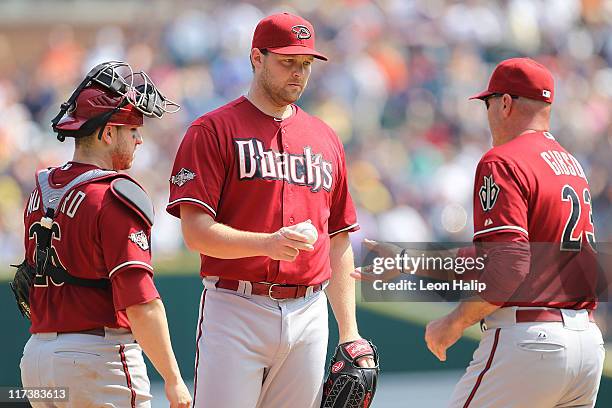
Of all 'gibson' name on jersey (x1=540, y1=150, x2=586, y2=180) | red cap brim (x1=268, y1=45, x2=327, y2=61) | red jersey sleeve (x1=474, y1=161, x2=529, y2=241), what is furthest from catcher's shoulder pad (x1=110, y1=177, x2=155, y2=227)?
'gibson' name on jersey (x1=540, y1=150, x2=586, y2=180)

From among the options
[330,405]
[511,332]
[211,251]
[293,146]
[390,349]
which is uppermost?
[293,146]

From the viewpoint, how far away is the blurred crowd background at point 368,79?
1138 cm

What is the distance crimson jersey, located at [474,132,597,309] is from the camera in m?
3.89

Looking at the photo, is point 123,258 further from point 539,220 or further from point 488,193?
point 539,220

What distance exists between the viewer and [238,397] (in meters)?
3.81

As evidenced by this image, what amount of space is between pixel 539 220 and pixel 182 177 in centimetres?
139

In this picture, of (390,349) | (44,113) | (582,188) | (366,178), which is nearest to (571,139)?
(366,178)

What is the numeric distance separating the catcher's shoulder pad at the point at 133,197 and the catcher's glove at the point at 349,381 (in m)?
1.00

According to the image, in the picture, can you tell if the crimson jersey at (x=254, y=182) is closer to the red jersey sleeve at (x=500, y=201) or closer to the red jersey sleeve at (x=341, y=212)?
the red jersey sleeve at (x=341, y=212)

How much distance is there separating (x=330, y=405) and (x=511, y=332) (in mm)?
765

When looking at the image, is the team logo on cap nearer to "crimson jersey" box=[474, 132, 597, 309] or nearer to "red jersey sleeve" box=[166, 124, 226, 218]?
"red jersey sleeve" box=[166, 124, 226, 218]

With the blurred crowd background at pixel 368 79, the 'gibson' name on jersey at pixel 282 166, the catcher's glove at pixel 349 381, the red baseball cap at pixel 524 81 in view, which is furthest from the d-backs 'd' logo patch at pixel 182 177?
the blurred crowd background at pixel 368 79

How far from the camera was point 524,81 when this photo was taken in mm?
4223

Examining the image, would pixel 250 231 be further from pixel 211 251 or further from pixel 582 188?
pixel 582 188
